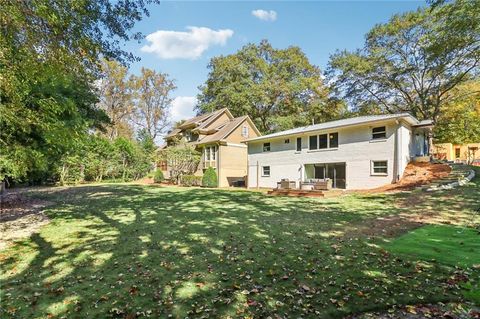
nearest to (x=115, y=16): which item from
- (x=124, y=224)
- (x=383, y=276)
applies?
(x=124, y=224)

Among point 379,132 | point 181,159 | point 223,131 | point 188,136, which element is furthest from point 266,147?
point 188,136

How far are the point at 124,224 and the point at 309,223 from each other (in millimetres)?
5621

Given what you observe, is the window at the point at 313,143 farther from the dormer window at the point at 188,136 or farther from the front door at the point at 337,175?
the dormer window at the point at 188,136

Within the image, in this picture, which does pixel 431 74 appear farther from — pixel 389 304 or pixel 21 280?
pixel 21 280

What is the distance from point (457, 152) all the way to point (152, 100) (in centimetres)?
4100

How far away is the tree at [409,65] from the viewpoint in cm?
2088

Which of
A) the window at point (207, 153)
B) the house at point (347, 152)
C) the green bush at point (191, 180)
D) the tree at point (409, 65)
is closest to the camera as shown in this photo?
the house at point (347, 152)

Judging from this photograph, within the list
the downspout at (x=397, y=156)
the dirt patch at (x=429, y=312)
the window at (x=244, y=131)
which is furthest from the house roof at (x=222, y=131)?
the dirt patch at (x=429, y=312)

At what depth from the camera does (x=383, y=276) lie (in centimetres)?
463

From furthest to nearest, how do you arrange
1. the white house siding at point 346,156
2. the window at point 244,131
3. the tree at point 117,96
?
1. the tree at point 117,96
2. the window at point 244,131
3. the white house siding at point 346,156

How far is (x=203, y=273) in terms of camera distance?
4863 millimetres

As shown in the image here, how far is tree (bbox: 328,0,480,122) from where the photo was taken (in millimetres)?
20875

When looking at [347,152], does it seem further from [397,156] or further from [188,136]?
[188,136]

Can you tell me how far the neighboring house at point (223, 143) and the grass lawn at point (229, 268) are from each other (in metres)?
20.4
